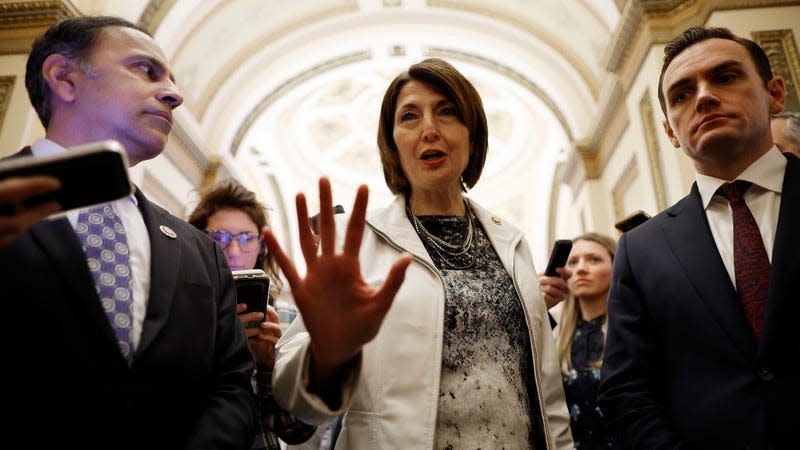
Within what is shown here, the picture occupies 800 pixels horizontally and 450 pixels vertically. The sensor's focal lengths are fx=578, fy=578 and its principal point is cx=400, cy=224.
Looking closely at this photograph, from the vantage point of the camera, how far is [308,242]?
121 cm

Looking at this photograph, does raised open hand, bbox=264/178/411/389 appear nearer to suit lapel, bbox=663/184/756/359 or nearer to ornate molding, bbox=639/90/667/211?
suit lapel, bbox=663/184/756/359

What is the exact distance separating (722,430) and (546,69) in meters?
9.24

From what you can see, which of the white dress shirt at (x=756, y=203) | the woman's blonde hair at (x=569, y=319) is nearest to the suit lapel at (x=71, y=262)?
the white dress shirt at (x=756, y=203)

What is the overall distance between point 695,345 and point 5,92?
21.9ft

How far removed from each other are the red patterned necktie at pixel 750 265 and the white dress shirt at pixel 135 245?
168cm

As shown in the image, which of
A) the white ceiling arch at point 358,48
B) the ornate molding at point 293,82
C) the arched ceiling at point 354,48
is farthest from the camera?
the ornate molding at point 293,82

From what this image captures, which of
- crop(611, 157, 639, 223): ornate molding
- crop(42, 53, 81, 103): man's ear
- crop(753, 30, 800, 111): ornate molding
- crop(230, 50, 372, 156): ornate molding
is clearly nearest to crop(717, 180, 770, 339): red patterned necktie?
crop(42, 53, 81, 103): man's ear

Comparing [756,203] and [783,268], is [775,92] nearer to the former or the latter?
[756,203]

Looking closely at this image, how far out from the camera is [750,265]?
1.73 m

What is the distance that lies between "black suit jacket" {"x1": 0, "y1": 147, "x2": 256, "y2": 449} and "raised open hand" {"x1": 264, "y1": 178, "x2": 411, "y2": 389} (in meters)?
0.41

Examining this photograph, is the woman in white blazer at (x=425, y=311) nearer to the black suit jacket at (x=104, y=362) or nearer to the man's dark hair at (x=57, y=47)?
the black suit jacket at (x=104, y=362)

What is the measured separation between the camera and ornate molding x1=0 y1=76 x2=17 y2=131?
5797 mm

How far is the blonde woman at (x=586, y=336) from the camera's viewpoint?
3006 millimetres

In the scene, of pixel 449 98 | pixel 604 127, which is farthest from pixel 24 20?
pixel 604 127
